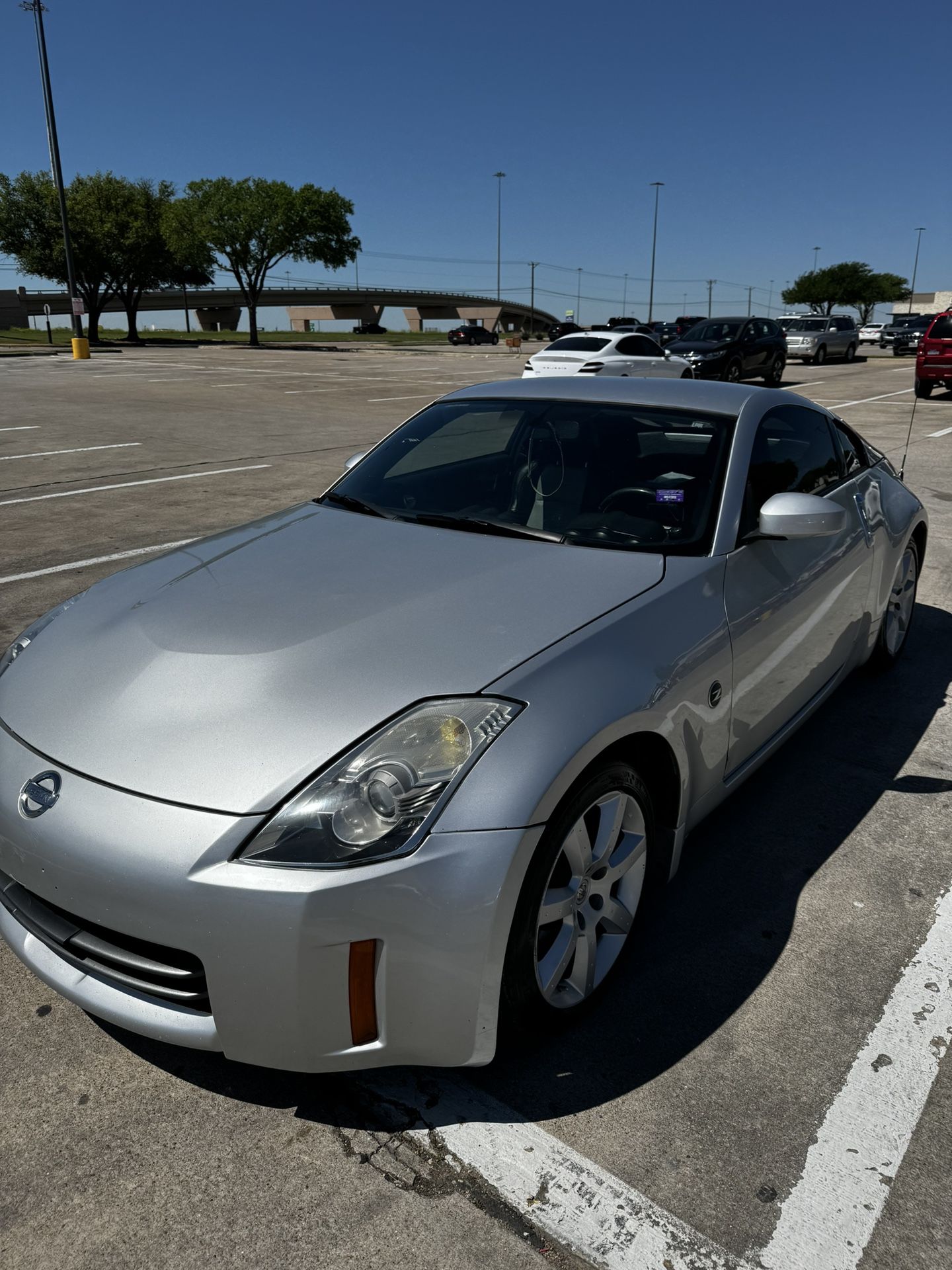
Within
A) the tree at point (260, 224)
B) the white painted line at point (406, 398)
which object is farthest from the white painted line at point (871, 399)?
the tree at point (260, 224)

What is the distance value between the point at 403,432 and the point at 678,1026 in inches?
96.1

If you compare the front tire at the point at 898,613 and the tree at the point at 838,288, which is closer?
the front tire at the point at 898,613

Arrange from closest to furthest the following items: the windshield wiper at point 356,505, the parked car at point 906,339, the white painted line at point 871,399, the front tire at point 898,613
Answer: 1. the windshield wiper at point 356,505
2. the front tire at point 898,613
3. the white painted line at point 871,399
4. the parked car at point 906,339

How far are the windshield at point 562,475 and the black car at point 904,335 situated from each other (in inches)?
1642

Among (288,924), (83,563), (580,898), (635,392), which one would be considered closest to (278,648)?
(288,924)

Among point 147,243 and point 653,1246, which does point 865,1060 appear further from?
point 147,243

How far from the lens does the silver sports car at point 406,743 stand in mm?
2004

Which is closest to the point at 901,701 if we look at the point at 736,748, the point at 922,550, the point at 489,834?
the point at 922,550

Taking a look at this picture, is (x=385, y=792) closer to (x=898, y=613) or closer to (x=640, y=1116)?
(x=640, y=1116)

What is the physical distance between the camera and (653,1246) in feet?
6.37

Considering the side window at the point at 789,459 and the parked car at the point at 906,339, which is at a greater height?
the side window at the point at 789,459

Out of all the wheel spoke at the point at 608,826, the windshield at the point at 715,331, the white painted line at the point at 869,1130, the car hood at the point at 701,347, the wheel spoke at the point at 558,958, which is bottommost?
the white painted line at the point at 869,1130

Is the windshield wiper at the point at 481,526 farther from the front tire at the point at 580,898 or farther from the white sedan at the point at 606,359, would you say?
the white sedan at the point at 606,359

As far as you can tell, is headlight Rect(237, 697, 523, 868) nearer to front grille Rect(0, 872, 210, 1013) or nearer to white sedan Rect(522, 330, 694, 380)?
front grille Rect(0, 872, 210, 1013)
